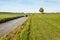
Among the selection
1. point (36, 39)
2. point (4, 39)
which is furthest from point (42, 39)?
point (4, 39)

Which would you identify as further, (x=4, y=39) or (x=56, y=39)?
(x=4, y=39)

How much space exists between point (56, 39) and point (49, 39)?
0.49 m

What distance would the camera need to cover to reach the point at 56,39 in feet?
46.3

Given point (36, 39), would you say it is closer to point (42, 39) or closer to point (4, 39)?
point (42, 39)

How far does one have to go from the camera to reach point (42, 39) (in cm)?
1440

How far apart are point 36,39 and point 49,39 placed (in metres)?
0.93

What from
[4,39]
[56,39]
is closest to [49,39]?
[56,39]

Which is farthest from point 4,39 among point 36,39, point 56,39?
point 56,39

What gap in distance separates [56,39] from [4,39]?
15.7 ft

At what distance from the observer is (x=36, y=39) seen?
14.4 m

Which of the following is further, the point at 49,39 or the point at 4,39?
the point at 4,39

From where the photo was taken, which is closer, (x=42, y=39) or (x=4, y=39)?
(x=42, y=39)

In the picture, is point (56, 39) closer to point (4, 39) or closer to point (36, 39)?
point (36, 39)
